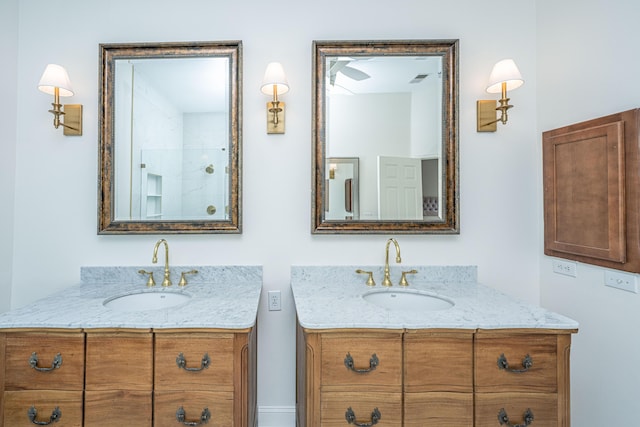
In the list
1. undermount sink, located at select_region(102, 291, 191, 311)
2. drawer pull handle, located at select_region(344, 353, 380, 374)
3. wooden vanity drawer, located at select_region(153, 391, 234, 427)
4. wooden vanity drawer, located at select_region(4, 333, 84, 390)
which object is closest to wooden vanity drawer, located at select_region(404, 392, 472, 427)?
drawer pull handle, located at select_region(344, 353, 380, 374)

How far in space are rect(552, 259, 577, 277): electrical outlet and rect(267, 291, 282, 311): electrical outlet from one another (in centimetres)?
154

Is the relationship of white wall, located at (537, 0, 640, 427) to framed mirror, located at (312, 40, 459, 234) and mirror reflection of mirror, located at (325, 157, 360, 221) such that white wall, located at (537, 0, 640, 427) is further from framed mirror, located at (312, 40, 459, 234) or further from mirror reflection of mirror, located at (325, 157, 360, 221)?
mirror reflection of mirror, located at (325, 157, 360, 221)

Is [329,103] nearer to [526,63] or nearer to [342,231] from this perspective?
[342,231]

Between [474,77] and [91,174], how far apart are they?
2.26 meters

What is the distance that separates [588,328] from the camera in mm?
1550

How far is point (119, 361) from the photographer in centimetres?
123

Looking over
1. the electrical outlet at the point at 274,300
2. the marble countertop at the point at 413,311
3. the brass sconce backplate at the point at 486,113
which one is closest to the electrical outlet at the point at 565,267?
the marble countertop at the point at 413,311

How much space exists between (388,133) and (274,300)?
45.0 inches

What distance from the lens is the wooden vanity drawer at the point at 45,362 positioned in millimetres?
1227

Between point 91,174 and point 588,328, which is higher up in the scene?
point 91,174

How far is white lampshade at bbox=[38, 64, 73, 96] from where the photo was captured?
1.63 m

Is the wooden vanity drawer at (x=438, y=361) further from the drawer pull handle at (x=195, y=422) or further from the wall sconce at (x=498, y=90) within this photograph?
the wall sconce at (x=498, y=90)

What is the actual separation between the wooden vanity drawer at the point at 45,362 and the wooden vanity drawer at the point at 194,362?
0.31 m

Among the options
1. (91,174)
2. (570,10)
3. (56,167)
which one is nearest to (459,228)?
(570,10)
